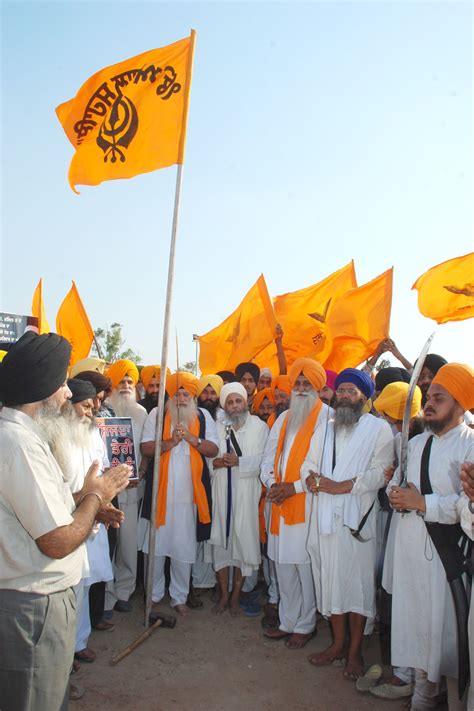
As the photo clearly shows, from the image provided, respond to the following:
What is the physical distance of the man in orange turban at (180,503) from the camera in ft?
17.4

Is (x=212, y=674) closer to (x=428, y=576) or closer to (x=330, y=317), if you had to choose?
(x=428, y=576)

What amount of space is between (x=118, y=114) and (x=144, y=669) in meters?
4.55

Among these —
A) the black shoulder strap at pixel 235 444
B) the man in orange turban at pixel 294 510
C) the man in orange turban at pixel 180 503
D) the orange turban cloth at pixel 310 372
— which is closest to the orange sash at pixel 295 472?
the man in orange turban at pixel 294 510

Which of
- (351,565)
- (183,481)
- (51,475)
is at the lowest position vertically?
(351,565)

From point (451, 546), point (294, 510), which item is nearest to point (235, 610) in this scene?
point (294, 510)

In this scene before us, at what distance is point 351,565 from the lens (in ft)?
13.9

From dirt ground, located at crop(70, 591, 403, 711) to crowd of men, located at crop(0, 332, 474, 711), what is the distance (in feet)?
0.40

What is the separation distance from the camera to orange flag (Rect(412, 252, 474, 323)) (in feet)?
21.5

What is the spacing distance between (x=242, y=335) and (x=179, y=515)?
3428 millimetres

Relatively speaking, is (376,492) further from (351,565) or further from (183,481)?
(183,481)

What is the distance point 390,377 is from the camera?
5.76 metres

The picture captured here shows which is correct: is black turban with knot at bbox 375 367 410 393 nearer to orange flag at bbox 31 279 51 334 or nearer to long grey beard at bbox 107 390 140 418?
long grey beard at bbox 107 390 140 418

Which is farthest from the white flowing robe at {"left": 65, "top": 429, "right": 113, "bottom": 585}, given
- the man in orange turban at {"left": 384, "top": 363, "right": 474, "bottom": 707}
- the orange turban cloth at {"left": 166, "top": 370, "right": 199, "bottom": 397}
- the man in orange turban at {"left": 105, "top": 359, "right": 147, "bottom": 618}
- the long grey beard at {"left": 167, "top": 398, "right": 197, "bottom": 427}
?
the man in orange turban at {"left": 384, "top": 363, "right": 474, "bottom": 707}

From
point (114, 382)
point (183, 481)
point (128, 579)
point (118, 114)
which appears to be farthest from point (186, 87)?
point (128, 579)
